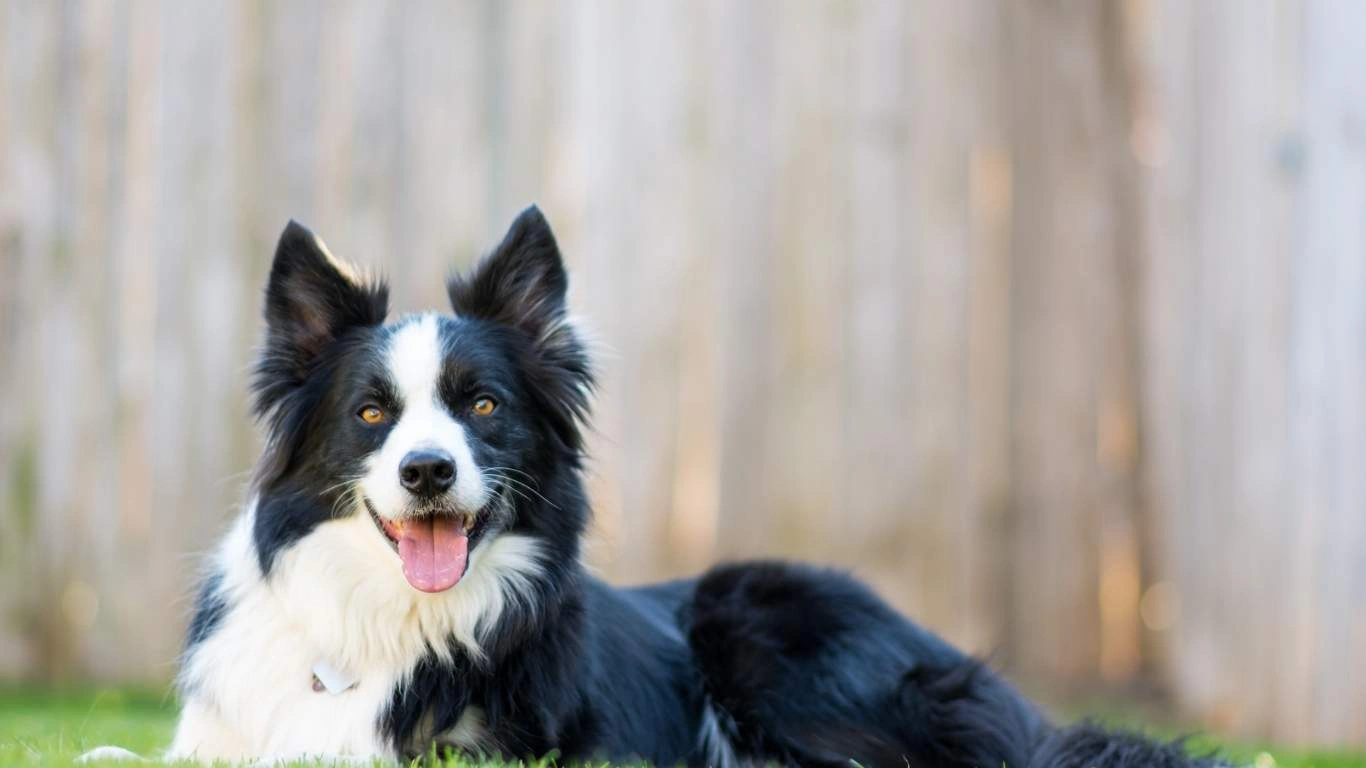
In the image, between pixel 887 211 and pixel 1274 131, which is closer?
pixel 1274 131

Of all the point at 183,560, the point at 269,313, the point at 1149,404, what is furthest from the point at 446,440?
the point at 1149,404

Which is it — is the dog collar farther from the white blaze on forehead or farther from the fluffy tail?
the fluffy tail

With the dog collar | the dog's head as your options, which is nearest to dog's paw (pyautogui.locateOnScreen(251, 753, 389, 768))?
the dog collar

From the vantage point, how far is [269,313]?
15.6ft

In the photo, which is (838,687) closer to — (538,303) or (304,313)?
(538,303)

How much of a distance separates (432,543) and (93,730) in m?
1.58

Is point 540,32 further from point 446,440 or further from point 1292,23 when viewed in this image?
point 446,440

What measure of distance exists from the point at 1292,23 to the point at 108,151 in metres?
5.31

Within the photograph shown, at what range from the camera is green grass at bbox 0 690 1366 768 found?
417 centimetres

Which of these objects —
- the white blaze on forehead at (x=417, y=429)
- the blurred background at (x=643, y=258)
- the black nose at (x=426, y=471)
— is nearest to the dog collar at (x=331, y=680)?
Result: the white blaze on forehead at (x=417, y=429)

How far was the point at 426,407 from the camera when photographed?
4.51m

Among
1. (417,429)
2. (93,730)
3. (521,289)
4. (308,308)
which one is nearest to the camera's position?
(417,429)

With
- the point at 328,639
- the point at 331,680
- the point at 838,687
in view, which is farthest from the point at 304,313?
the point at 838,687

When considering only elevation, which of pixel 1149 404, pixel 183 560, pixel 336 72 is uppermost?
pixel 336 72
